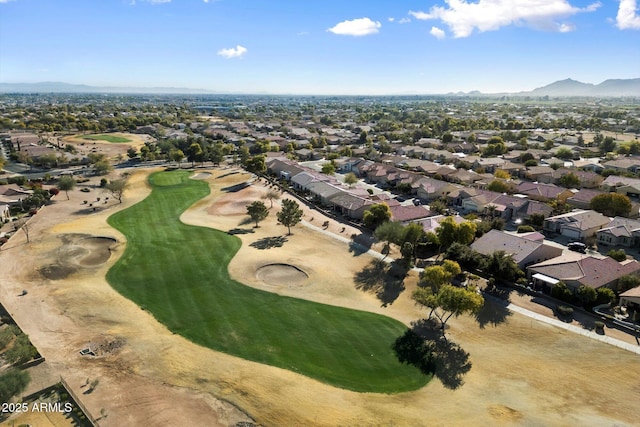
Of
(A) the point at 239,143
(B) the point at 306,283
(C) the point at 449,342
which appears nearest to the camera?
(C) the point at 449,342

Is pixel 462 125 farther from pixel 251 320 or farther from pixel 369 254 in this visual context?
pixel 251 320

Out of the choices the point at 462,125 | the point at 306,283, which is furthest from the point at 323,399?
the point at 462,125

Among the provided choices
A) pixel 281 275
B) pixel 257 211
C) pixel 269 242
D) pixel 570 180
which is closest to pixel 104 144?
pixel 257 211

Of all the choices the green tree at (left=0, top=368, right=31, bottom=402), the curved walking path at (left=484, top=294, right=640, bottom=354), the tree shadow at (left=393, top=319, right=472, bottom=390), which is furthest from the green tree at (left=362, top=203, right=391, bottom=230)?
the green tree at (left=0, top=368, right=31, bottom=402)

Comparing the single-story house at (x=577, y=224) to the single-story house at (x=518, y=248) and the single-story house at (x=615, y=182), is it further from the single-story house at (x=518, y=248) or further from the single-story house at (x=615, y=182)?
the single-story house at (x=615, y=182)

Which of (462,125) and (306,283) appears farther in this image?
(462,125)

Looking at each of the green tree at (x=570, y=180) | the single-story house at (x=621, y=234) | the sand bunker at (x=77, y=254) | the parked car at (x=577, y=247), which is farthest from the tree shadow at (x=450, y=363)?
the green tree at (x=570, y=180)

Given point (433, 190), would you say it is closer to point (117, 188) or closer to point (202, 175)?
point (202, 175)
